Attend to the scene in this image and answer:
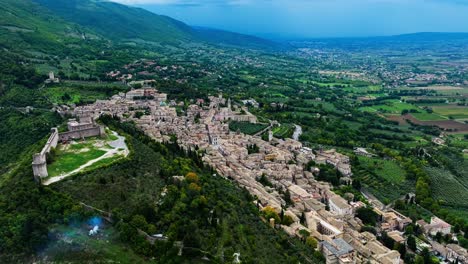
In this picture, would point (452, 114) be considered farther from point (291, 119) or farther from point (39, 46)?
point (39, 46)

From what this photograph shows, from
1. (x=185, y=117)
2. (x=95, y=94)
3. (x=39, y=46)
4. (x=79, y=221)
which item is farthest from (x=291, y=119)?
(x=39, y=46)

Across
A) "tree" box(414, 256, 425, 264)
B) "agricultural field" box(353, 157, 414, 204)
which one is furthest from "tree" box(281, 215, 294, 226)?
"agricultural field" box(353, 157, 414, 204)

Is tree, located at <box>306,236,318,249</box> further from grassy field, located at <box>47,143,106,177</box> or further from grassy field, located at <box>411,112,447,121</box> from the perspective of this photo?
grassy field, located at <box>411,112,447,121</box>

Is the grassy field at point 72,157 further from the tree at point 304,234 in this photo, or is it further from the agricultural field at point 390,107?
the agricultural field at point 390,107

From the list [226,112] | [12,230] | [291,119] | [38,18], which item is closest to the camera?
[12,230]

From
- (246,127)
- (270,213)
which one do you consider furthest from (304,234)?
(246,127)
